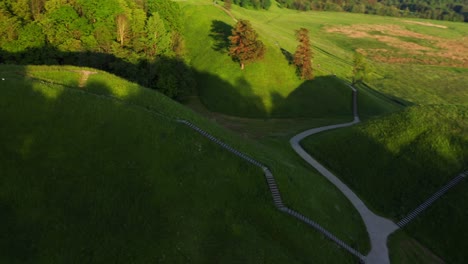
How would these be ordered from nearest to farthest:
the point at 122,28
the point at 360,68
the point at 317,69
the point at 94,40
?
the point at 94,40 → the point at 122,28 → the point at 317,69 → the point at 360,68

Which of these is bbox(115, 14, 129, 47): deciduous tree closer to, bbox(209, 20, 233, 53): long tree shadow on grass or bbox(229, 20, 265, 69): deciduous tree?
bbox(229, 20, 265, 69): deciduous tree

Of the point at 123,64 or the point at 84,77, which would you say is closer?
the point at 84,77

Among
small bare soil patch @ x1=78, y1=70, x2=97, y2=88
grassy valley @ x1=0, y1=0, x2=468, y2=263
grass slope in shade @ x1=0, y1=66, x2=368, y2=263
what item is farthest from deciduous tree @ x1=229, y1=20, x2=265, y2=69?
grass slope in shade @ x1=0, y1=66, x2=368, y2=263

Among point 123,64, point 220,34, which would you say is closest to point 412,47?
point 220,34

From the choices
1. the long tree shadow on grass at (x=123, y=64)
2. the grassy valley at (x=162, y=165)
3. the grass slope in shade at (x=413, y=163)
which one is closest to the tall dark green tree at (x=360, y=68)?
the grassy valley at (x=162, y=165)

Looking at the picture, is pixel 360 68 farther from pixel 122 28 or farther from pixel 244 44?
pixel 122 28

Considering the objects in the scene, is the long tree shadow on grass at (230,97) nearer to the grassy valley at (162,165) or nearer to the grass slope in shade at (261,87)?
the grass slope in shade at (261,87)
